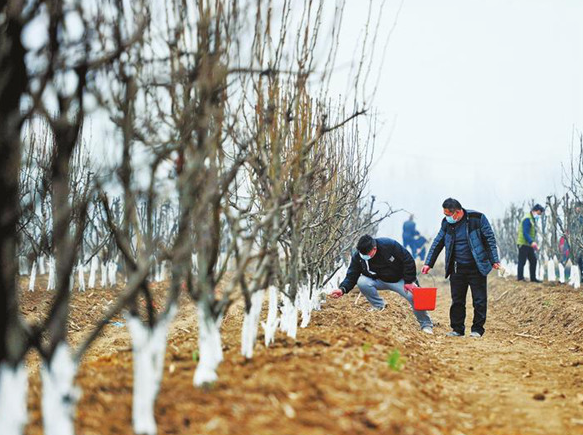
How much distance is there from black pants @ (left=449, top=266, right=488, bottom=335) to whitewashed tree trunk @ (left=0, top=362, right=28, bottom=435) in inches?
228

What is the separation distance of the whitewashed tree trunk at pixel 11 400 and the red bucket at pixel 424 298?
18.2 ft

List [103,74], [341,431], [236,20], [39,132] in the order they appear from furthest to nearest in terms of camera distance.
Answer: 1. [39,132]
2. [236,20]
3. [103,74]
4. [341,431]

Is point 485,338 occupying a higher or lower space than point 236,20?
lower

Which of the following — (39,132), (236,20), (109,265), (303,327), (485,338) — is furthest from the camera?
(109,265)

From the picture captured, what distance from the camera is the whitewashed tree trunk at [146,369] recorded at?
2428 millimetres

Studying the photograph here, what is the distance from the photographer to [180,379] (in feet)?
10.9

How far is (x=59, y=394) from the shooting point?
2205mm

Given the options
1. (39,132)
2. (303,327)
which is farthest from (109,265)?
(303,327)

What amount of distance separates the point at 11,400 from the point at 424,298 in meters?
5.65

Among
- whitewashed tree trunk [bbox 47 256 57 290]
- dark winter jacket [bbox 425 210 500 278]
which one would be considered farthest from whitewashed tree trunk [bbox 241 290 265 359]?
whitewashed tree trunk [bbox 47 256 57 290]

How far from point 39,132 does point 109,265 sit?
5595 mm

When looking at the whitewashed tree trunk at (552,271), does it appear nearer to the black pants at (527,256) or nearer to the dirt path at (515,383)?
the black pants at (527,256)

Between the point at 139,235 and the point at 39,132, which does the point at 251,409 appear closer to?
the point at 139,235

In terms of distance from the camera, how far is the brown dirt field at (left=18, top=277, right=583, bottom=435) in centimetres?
264
